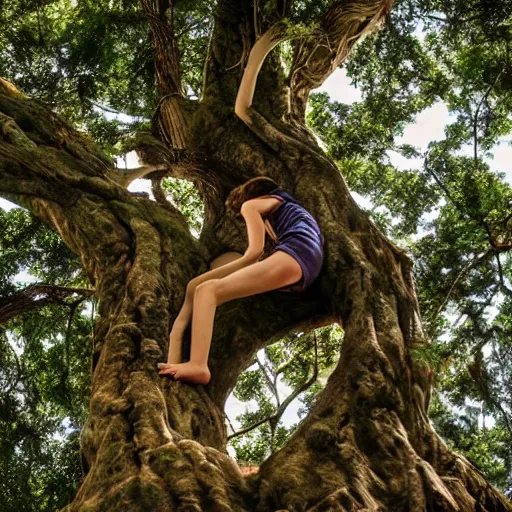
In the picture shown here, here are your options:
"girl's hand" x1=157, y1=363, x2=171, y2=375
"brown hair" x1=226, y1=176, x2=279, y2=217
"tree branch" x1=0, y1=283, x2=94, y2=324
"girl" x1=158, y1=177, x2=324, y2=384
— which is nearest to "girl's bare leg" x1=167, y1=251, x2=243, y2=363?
"girl" x1=158, y1=177, x2=324, y2=384

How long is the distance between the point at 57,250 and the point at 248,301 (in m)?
3.80

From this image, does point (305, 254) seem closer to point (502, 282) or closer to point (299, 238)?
point (299, 238)

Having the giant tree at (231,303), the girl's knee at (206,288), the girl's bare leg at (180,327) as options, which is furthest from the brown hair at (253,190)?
the girl's knee at (206,288)

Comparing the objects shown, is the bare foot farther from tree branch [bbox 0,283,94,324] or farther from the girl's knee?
tree branch [bbox 0,283,94,324]

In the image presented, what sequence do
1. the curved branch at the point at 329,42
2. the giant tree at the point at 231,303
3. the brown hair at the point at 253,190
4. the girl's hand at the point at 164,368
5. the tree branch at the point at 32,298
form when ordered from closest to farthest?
the giant tree at the point at 231,303, the girl's hand at the point at 164,368, the brown hair at the point at 253,190, the tree branch at the point at 32,298, the curved branch at the point at 329,42

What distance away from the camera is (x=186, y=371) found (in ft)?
10.3

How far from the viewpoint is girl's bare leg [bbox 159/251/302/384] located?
3.20 metres

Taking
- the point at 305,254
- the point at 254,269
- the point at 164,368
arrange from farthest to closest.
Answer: the point at 305,254 → the point at 254,269 → the point at 164,368

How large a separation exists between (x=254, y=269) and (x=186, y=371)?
73 cm

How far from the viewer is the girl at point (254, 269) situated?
3.26 meters

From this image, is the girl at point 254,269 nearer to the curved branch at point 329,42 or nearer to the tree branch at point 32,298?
the tree branch at point 32,298

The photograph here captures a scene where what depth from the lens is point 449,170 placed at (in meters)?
7.48

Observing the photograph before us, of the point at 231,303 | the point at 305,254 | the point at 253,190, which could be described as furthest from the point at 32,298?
the point at 305,254

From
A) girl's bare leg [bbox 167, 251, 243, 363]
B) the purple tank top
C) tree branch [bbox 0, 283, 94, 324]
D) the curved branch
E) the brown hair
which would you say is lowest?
girl's bare leg [bbox 167, 251, 243, 363]
